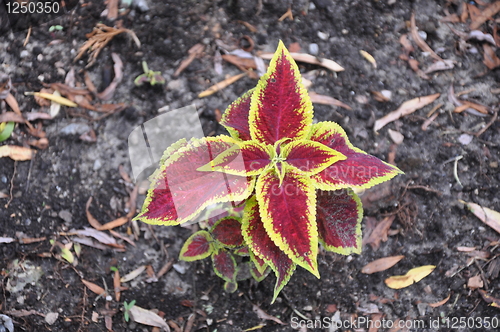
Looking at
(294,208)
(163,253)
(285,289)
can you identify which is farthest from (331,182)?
(163,253)

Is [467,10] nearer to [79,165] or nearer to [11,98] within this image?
[79,165]

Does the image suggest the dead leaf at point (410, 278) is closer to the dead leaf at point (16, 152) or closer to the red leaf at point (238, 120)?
the red leaf at point (238, 120)

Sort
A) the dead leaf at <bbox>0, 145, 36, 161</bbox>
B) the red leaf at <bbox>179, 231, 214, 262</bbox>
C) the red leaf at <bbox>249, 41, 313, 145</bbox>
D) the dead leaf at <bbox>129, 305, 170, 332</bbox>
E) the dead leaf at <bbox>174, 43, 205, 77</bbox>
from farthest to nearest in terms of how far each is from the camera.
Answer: the dead leaf at <bbox>174, 43, 205, 77</bbox>, the dead leaf at <bbox>0, 145, 36, 161</bbox>, the dead leaf at <bbox>129, 305, 170, 332</bbox>, the red leaf at <bbox>179, 231, 214, 262</bbox>, the red leaf at <bbox>249, 41, 313, 145</bbox>

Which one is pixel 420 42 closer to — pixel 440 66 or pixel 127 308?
pixel 440 66

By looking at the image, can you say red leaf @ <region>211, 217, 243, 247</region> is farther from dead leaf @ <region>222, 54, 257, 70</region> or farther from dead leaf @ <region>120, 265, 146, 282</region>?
dead leaf @ <region>222, 54, 257, 70</region>

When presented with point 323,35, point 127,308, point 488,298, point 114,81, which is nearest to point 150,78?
point 114,81

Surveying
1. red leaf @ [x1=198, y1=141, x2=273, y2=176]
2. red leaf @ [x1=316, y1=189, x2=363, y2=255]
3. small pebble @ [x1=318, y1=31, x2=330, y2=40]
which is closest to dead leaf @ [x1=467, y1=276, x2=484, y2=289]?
red leaf @ [x1=316, y1=189, x2=363, y2=255]

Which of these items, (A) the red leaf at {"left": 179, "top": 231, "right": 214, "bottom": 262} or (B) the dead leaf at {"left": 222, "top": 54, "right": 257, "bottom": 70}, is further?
(B) the dead leaf at {"left": 222, "top": 54, "right": 257, "bottom": 70}
